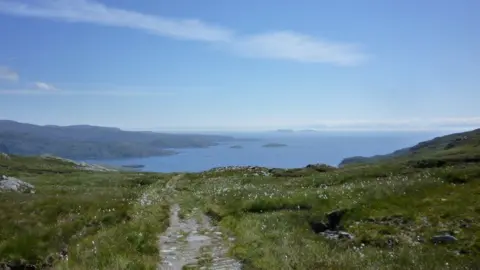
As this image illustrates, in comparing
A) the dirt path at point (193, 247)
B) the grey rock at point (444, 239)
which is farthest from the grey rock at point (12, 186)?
the grey rock at point (444, 239)

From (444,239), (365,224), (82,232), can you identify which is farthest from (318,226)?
(82,232)

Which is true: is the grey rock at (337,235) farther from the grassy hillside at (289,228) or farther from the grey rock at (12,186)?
the grey rock at (12,186)

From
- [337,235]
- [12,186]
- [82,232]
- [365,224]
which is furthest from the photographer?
[12,186]

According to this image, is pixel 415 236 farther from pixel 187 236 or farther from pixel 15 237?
pixel 15 237

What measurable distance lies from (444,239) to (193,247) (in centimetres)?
972

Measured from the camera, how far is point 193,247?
49.3ft

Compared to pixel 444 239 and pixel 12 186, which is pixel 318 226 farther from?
pixel 12 186

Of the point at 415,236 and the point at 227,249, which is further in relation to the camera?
the point at 415,236

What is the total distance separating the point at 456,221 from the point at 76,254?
52.6ft

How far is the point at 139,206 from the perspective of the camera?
77.3 feet

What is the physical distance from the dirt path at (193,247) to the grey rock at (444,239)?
8203 millimetres

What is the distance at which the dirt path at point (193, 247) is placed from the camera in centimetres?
1251

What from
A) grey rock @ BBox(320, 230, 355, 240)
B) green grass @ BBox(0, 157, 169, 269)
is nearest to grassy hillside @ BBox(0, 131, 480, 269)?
green grass @ BBox(0, 157, 169, 269)

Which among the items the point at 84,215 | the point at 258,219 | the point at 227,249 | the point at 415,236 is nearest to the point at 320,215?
the point at 258,219
